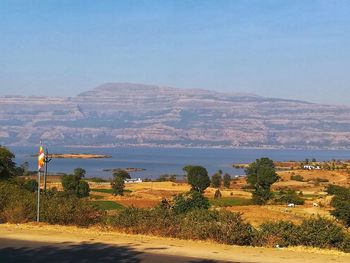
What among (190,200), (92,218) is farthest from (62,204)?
(190,200)

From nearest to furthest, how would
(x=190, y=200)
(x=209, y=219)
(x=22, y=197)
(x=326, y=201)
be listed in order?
(x=209, y=219) < (x=22, y=197) < (x=190, y=200) < (x=326, y=201)

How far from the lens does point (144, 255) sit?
46.6ft

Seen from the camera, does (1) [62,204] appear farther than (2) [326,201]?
No

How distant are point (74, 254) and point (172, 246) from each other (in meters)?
3.00

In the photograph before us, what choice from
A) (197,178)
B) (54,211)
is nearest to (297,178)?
(197,178)

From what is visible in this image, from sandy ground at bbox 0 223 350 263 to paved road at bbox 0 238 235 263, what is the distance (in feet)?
1.76

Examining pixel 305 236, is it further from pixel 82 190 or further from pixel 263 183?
pixel 82 190

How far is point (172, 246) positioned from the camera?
15.8m

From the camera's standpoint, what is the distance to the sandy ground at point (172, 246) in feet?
47.0

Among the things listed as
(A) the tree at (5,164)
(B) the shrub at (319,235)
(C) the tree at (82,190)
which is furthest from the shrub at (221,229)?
(C) the tree at (82,190)

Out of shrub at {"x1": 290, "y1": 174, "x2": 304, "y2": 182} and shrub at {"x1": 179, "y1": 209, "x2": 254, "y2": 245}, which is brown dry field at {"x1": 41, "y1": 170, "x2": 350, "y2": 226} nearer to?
shrub at {"x1": 290, "y1": 174, "x2": 304, "y2": 182}

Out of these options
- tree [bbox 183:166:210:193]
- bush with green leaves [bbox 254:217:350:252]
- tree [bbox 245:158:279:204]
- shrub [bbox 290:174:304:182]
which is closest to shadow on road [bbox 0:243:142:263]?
bush with green leaves [bbox 254:217:350:252]

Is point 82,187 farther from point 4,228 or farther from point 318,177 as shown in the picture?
point 318,177

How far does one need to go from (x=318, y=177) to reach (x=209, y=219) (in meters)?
115
